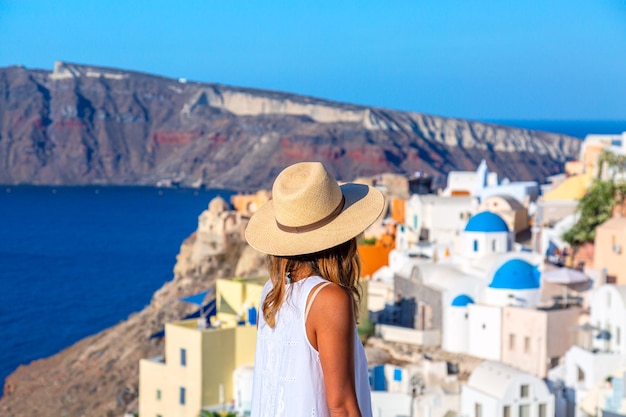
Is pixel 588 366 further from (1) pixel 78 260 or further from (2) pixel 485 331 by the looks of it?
(1) pixel 78 260

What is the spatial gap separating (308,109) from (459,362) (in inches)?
5128

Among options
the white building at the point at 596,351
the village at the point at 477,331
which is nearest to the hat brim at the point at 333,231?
the village at the point at 477,331

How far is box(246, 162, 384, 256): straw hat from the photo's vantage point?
2.59 metres

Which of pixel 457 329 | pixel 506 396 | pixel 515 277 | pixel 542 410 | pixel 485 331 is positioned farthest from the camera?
pixel 457 329

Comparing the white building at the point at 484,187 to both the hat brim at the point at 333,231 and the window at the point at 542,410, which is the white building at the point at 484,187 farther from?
the hat brim at the point at 333,231

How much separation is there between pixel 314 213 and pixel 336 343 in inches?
13.4

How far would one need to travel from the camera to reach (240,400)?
16281 mm

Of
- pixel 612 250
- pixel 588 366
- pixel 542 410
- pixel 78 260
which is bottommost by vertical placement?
pixel 78 260

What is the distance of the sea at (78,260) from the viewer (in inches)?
1859

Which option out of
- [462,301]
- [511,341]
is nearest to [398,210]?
[462,301]

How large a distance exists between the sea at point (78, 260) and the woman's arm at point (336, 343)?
36392mm

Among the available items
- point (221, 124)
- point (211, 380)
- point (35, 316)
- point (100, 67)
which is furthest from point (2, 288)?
→ point (100, 67)

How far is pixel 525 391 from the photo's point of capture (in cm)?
1324

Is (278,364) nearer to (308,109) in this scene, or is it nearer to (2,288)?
(2,288)
